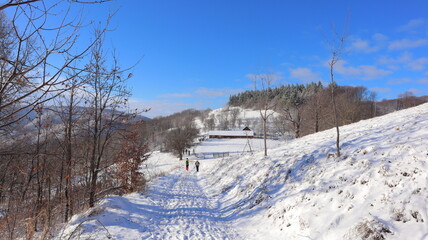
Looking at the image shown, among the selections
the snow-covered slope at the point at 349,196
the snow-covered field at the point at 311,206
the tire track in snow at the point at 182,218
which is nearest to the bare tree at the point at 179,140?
the tire track in snow at the point at 182,218

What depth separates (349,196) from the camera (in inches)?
203

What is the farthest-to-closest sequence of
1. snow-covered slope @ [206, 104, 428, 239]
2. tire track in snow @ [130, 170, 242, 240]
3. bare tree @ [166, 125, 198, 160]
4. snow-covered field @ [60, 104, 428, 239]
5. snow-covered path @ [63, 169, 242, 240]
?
bare tree @ [166, 125, 198, 160] → tire track in snow @ [130, 170, 242, 240] → snow-covered path @ [63, 169, 242, 240] → snow-covered field @ [60, 104, 428, 239] → snow-covered slope @ [206, 104, 428, 239]

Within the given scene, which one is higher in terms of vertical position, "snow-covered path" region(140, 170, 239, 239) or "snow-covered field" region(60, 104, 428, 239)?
"snow-covered field" region(60, 104, 428, 239)

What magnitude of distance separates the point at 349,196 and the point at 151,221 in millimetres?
5633

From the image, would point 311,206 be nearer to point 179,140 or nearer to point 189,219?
point 189,219

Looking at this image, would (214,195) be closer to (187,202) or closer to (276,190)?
(187,202)

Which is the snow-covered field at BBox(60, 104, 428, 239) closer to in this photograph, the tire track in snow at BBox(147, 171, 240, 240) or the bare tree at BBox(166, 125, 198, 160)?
the tire track in snow at BBox(147, 171, 240, 240)

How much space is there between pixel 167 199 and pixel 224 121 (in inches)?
3989

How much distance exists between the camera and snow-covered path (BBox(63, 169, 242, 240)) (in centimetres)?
532

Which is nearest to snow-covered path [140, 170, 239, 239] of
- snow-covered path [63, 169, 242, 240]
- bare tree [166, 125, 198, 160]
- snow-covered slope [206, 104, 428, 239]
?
snow-covered path [63, 169, 242, 240]

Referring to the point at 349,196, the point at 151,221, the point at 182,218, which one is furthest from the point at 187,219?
the point at 349,196

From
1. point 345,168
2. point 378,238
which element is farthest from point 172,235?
point 345,168

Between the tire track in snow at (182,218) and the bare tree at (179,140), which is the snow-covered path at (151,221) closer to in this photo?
the tire track in snow at (182,218)

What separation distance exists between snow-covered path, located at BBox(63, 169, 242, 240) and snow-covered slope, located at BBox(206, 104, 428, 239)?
3.39 ft
